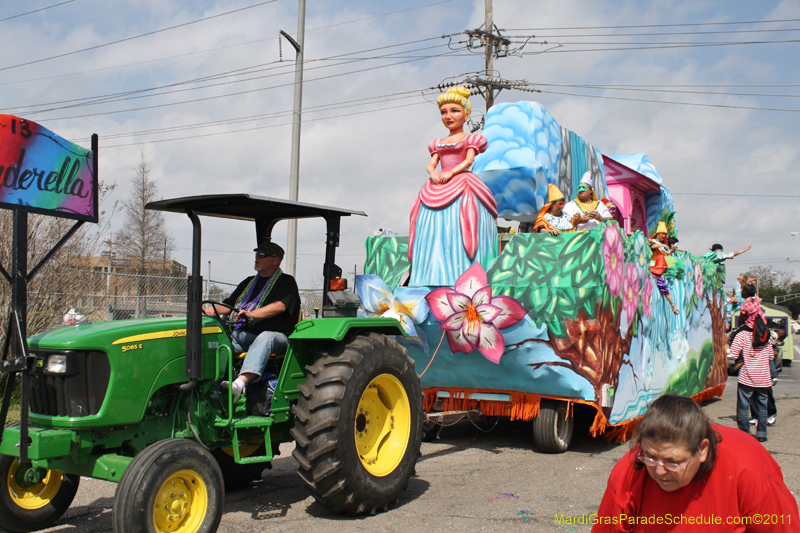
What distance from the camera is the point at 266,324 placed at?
4879 millimetres

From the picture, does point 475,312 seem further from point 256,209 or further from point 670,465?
point 670,465

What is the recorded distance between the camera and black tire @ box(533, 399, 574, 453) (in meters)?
Answer: 6.95

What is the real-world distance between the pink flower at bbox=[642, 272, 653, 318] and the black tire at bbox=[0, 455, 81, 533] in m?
6.43

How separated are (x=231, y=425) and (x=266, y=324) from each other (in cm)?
80

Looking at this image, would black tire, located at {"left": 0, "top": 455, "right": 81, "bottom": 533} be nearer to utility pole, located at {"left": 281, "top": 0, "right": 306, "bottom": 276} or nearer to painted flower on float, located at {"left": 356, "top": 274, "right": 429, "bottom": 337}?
painted flower on float, located at {"left": 356, "top": 274, "right": 429, "bottom": 337}

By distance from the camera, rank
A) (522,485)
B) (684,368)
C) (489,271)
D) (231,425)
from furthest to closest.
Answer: (684,368) → (489,271) → (522,485) → (231,425)

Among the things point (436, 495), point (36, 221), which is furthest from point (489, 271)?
point (36, 221)

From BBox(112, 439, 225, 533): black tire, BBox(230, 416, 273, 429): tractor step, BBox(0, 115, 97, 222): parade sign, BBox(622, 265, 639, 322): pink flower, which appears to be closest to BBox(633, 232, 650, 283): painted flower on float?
BBox(622, 265, 639, 322): pink flower

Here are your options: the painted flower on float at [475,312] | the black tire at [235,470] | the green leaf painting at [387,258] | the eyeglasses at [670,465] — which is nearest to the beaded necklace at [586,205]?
the painted flower on float at [475,312]

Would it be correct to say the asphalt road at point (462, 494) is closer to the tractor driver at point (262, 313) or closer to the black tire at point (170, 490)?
the black tire at point (170, 490)

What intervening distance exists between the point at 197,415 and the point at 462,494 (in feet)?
7.33

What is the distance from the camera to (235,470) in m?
5.29

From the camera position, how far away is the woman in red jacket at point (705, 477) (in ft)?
6.44

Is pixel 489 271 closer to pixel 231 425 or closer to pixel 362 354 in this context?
pixel 362 354
